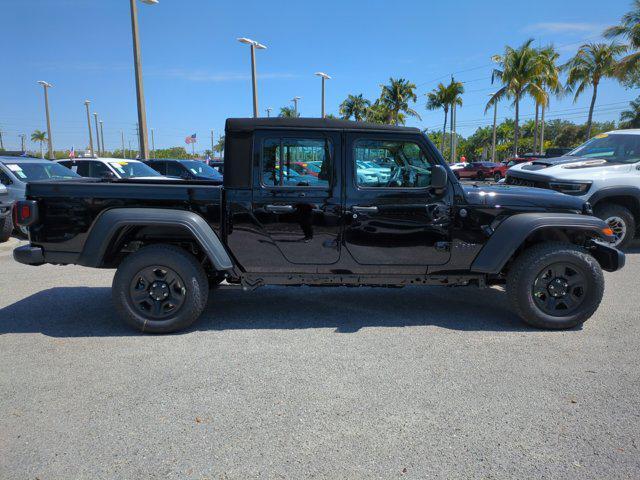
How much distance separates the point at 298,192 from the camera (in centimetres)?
420

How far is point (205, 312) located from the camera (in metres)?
4.92

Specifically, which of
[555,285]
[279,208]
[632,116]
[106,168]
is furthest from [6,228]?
[632,116]

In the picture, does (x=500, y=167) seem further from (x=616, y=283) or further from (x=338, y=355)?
(x=338, y=355)

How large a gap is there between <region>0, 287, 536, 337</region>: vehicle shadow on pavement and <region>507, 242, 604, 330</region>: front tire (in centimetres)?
25

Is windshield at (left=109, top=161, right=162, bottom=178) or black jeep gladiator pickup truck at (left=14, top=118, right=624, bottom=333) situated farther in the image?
windshield at (left=109, top=161, right=162, bottom=178)

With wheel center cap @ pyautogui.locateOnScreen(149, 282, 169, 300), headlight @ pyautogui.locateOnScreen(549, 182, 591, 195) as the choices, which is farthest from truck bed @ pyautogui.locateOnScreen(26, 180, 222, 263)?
headlight @ pyautogui.locateOnScreen(549, 182, 591, 195)

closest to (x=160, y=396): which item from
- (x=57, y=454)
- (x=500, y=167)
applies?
(x=57, y=454)

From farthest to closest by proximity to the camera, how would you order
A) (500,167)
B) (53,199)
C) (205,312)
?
(500,167)
(205,312)
(53,199)

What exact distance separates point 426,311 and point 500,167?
3280 cm

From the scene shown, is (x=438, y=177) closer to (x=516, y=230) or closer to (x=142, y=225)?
(x=516, y=230)

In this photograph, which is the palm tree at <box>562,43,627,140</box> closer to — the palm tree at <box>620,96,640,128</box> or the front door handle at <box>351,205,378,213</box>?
the palm tree at <box>620,96,640,128</box>

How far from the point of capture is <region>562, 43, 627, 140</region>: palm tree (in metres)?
30.5

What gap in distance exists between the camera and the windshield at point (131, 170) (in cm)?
1165

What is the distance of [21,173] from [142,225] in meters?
7.32
